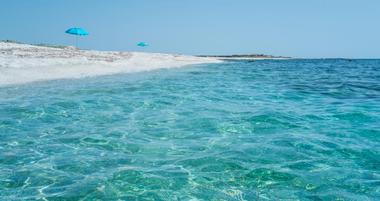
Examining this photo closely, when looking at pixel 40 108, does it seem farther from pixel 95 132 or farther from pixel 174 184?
pixel 174 184

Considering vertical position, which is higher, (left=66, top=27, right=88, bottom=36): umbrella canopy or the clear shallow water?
(left=66, top=27, right=88, bottom=36): umbrella canopy

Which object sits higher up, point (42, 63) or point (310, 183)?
point (42, 63)

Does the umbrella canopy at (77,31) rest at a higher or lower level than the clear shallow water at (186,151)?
higher

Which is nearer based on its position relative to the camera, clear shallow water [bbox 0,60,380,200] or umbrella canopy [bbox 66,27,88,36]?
clear shallow water [bbox 0,60,380,200]

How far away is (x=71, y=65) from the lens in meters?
23.2

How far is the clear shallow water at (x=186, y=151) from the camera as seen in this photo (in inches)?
195

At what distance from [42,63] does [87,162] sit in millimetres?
16805

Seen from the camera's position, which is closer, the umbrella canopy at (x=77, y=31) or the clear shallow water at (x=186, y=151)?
the clear shallow water at (x=186, y=151)

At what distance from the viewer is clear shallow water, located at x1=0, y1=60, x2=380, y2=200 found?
4.95 meters

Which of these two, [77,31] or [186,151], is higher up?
[77,31]

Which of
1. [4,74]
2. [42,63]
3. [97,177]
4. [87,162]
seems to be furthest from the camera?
[42,63]

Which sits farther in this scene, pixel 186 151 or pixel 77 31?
pixel 77 31

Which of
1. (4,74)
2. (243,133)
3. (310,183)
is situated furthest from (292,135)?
(4,74)

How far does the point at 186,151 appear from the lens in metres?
6.71
